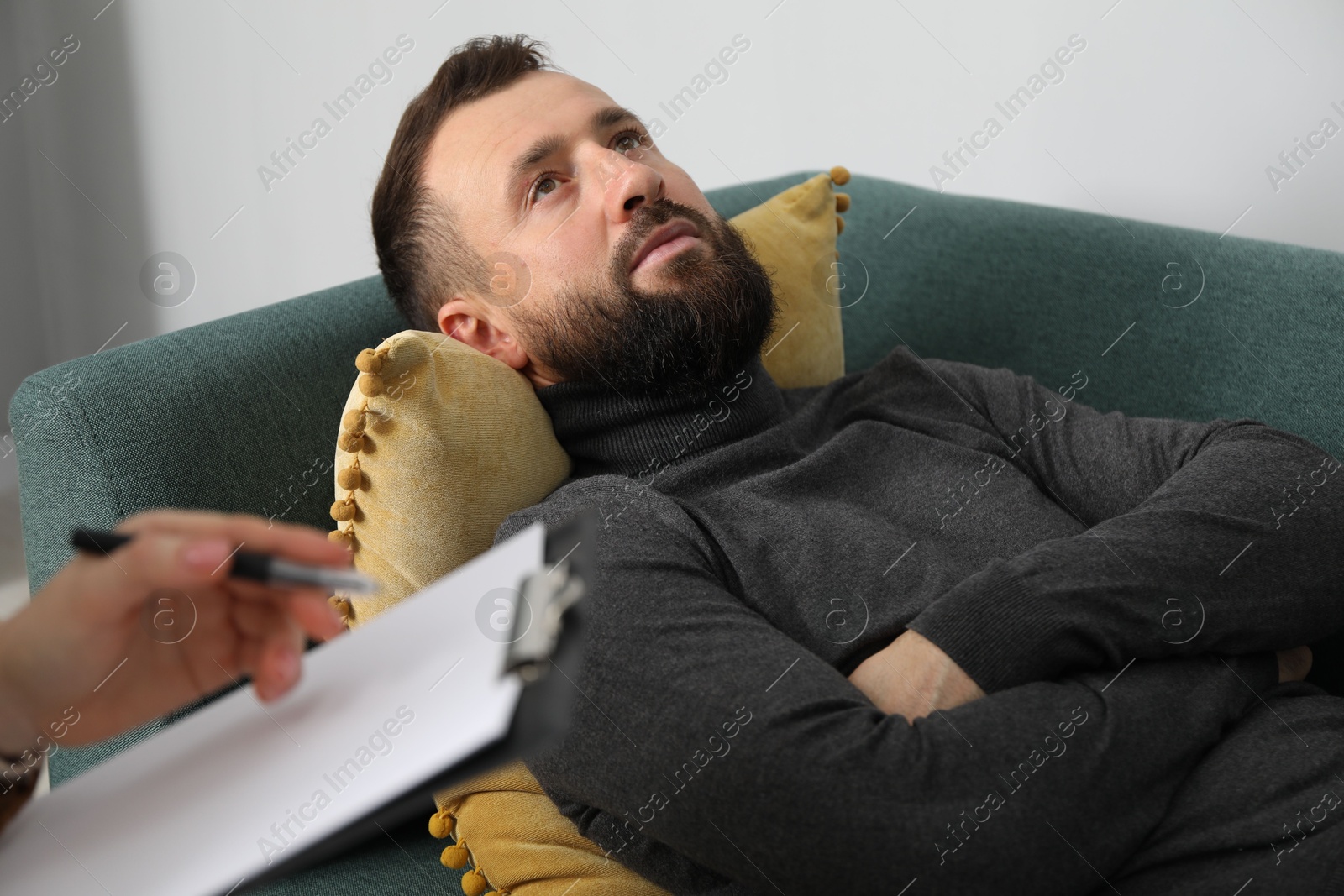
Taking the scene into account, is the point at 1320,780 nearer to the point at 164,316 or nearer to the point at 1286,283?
the point at 1286,283

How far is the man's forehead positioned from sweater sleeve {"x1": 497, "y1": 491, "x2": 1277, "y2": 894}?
65 cm

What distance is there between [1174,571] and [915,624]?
0.84ft

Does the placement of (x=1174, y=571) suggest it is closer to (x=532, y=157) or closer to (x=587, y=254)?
(x=587, y=254)

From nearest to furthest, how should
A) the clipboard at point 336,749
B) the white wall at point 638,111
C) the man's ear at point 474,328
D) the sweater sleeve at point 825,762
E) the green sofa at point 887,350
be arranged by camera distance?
the clipboard at point 336,749, the sweater sleeve at point 825,762, the green sofa at point 887,350, the man's ear at point 474,328, the white wall at point 638,111

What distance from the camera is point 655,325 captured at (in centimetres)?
123

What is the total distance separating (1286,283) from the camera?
1.29m

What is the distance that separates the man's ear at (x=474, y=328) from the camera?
1348 mm

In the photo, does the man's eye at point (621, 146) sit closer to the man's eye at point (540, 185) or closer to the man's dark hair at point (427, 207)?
the man's eye at point (540, 185)

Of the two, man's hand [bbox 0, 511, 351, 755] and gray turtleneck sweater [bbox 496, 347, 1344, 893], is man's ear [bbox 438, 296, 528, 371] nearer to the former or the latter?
gray turtleneck sweater [bbox 496, 347, 1344, 893]

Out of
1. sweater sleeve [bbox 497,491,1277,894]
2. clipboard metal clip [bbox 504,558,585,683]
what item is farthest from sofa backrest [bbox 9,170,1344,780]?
clipboard metal clip [bbox 504,558,585,683]

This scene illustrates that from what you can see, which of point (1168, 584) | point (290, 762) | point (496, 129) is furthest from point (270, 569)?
point (496, 129)

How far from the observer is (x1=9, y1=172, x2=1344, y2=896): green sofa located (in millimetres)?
1079

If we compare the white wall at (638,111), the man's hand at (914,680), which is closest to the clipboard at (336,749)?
the man's hand at (914,680)

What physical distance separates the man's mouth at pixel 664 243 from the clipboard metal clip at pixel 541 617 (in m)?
0.89
